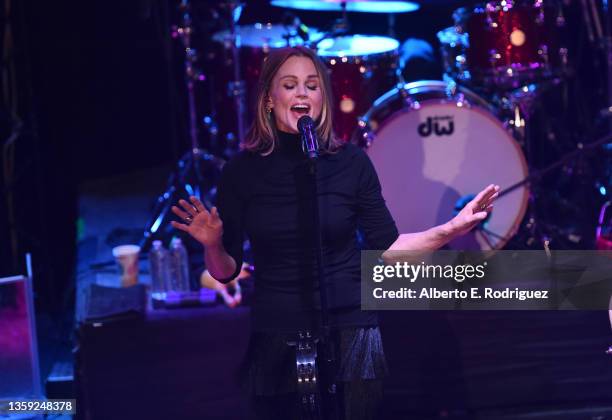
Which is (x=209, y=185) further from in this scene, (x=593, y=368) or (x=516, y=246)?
(x=593, y=368)

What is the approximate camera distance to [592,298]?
4.72m

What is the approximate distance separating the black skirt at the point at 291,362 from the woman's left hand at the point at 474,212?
51cm

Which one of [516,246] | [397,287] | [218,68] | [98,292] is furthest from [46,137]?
[397,287]

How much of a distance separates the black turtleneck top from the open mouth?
0.09m

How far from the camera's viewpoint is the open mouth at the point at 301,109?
3.38 metres

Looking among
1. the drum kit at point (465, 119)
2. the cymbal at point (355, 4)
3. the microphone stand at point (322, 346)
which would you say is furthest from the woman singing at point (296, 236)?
the cymbal at point (355, 4)

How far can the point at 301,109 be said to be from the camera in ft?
11.1

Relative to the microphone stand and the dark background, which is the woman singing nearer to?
the microphone stand

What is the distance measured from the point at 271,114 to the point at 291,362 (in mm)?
901

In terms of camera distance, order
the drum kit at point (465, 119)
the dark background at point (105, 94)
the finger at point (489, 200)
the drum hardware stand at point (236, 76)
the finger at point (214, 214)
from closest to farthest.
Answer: the finger at point (489, 200) < the finger at point (214, 214) < the drum kit at point (465, 119) < the drum hardware stand at point (236, 76) < the dark background at point (105, 94)

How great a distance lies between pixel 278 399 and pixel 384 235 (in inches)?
27.1

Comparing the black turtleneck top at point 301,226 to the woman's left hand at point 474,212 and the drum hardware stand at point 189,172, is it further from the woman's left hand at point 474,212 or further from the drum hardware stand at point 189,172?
the drum hardware stand at point 189,172

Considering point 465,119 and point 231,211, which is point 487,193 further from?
point 465,119

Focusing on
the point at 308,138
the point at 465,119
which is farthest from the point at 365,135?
the point at 308,138
